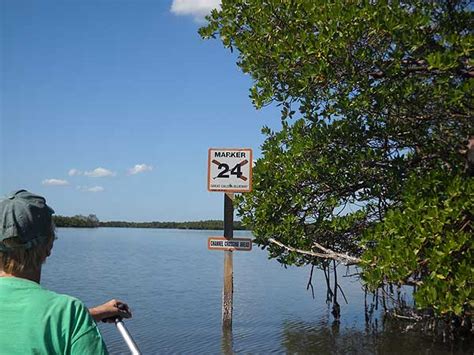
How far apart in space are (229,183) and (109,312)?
21.8 ft

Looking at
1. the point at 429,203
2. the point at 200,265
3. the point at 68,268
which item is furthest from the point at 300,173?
the point at 200,265

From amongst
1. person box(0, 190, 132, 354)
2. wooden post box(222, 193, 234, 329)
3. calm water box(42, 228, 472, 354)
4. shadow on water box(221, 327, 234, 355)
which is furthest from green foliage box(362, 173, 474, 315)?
person box(0, 190, 132, 354)

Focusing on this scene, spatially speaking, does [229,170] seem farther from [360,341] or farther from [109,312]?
[109,312]

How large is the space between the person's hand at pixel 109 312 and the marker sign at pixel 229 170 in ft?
20.8

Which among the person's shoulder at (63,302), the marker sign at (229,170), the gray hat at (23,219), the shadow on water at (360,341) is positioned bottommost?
the shadow on water at (360,341)

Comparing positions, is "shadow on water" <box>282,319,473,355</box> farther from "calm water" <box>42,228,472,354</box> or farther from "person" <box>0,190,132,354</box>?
"person" <box>0,190,132,354</box>

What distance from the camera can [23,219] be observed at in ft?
5.86

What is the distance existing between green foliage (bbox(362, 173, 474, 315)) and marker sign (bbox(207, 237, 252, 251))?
298cm

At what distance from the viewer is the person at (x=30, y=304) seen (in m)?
1.67

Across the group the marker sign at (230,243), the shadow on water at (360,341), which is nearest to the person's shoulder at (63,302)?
the marker sign at (230,243)

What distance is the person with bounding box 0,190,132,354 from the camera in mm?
1668

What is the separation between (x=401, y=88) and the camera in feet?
21.9

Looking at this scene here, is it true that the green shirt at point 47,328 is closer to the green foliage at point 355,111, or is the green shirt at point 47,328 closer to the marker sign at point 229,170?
the green foliage at point 355,111

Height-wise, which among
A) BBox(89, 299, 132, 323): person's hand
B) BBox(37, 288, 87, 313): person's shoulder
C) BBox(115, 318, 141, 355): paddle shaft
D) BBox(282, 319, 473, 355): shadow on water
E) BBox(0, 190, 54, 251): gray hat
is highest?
BBox(0, 190, 54, 251): gray hat
